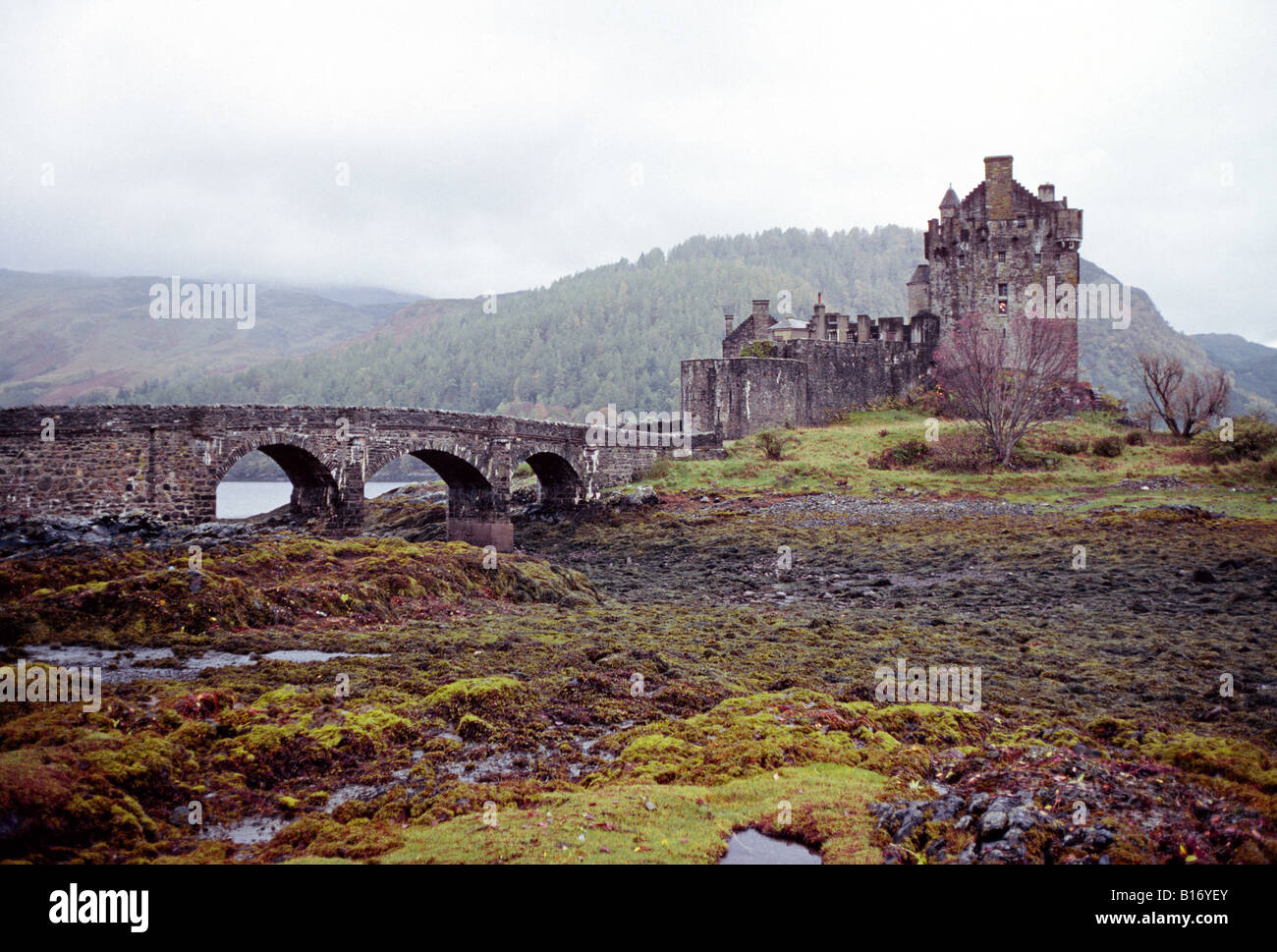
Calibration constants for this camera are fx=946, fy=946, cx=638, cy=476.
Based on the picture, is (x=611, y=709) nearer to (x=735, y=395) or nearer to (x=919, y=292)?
(x=735, y=395)

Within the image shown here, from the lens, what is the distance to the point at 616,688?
1245cm

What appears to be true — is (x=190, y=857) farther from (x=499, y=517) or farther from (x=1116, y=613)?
(x=499, y=517)

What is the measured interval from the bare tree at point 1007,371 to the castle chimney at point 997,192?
5.74 meters

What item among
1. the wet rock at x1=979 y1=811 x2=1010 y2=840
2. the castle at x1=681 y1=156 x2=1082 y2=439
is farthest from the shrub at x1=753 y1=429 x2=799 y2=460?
the wet rock at x1=979 y1=811 x2=1010 y2=840

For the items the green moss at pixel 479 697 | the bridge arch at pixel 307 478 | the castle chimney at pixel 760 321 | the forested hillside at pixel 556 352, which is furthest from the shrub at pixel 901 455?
the forested hillside at pixel 556 352

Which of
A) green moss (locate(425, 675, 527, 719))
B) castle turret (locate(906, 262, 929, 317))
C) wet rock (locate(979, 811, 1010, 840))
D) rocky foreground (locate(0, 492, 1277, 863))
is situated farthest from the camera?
castle turret (locate(906, 262, 929, 317))

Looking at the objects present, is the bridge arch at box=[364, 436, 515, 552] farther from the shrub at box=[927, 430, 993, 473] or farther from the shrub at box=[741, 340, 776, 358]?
the shrub at box=[741, 340, 776, 358]

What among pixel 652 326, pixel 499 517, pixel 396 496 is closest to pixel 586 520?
pixel 499 517

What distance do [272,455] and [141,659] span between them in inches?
634

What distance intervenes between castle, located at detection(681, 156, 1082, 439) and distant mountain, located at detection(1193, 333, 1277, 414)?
65.7 m

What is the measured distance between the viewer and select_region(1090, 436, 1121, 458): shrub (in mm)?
39938

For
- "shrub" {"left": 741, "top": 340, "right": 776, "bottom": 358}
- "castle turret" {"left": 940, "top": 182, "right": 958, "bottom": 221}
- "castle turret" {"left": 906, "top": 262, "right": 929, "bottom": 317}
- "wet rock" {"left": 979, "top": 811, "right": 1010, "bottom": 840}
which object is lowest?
"wet rock" {"left": 979, "top": 811, "right": 1010, "bottom": 840}

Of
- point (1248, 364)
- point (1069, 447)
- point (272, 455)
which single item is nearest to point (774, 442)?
point (1069, 447)
